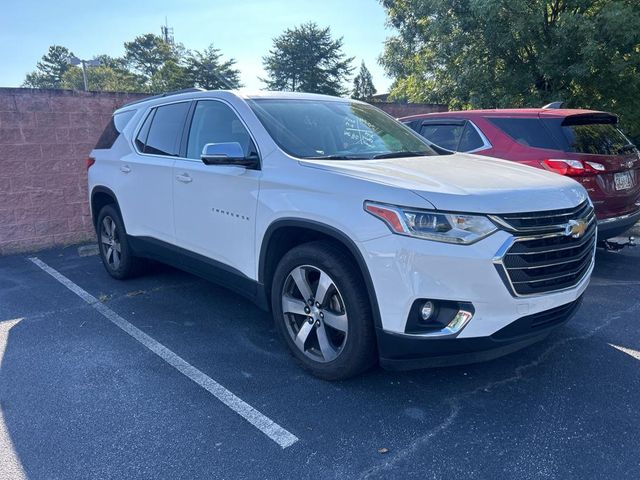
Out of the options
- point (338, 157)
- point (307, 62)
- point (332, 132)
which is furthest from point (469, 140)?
point (307, 62)

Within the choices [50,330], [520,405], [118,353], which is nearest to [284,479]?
[520,405]

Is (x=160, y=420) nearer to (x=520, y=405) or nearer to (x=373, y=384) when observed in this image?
(x=373, y=384)

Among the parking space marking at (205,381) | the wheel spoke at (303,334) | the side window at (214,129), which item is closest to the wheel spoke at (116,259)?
the parking space marking at (205,381)

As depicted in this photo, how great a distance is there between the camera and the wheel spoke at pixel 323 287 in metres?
3.16

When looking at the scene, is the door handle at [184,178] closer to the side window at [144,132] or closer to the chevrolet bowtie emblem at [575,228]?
the side window at [144,132]

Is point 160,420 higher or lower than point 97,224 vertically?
lower

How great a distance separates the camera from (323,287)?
3191 millimetres

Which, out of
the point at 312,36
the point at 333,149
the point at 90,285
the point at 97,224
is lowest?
the point at 90,285

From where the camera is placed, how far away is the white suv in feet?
8.93

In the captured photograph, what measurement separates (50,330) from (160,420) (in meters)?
2.01

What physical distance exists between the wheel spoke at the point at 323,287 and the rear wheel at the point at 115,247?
294cm

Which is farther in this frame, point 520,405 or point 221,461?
point 520,405

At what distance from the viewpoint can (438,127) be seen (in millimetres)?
A: 6535

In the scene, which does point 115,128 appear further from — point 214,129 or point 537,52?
point 537,52
